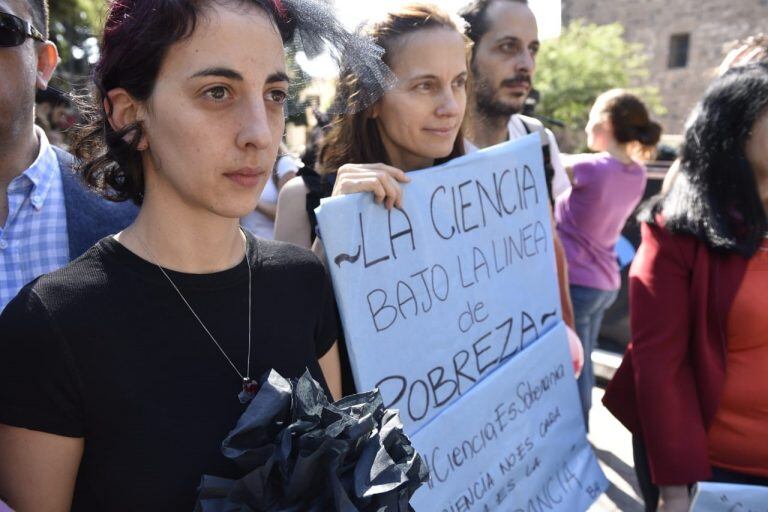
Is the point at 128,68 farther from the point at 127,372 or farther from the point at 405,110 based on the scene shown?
the point at 405,110

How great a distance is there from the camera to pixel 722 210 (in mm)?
1913

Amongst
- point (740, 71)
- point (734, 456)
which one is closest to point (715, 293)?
point (734, 456)

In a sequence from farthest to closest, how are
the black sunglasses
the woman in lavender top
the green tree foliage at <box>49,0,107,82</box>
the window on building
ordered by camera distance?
the window on building, the green tree foliage at <box>49,0,107,82</box>, the woman in lavender top, the black sunglasses

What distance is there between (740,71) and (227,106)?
63.4 inches

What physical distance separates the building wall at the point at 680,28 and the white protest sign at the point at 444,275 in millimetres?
27023

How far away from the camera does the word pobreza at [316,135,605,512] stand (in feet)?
5.14

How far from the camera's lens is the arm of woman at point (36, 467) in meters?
1.06

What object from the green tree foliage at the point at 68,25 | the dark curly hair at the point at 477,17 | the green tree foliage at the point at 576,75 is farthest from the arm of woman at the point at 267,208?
the green tree foliage at the point at 576,75

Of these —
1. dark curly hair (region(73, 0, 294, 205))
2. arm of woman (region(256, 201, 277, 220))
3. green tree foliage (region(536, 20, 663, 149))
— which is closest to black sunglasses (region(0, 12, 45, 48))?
Result: dark curly hair (region(73, 0, 294, 205))

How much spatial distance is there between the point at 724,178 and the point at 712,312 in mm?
408

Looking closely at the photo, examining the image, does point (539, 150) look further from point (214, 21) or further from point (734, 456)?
point (214, 21)

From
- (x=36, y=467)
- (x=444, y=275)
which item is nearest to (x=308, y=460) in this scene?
(x=36, y=467)

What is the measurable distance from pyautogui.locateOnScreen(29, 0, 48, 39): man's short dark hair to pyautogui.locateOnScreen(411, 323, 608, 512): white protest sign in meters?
1.39

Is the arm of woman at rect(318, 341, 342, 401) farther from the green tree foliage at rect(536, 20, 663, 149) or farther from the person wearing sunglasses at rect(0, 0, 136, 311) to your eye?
the green tree foliage at rect(536, 20, 663, 149)
